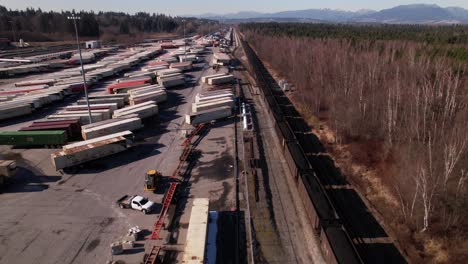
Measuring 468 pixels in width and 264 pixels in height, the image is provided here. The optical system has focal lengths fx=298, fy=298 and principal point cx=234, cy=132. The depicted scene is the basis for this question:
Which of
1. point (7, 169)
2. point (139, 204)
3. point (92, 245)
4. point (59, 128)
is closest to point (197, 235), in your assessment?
point (139, 204)

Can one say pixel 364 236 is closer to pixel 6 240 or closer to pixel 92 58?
pixel 6 240

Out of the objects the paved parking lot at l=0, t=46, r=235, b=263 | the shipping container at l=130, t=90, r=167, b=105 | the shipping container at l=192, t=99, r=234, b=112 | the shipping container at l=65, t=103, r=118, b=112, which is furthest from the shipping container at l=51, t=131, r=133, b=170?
the shipping container at l=130, t=90, r=167, b=105

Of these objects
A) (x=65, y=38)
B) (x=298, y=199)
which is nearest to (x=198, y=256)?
(x=298, y=199)

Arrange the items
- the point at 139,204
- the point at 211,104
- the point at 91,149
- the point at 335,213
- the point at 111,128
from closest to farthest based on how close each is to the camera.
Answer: the point at 335,213
the point at 139,204
the point at 91,149
the point at 111,128
the point at 211,104

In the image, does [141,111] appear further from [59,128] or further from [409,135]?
[409,135]

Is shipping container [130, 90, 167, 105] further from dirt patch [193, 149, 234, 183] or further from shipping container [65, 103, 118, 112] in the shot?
dirt patch [193, 149, 234, 183]

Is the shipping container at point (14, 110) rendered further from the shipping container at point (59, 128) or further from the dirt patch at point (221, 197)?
the dirt patch at point (221, 197)

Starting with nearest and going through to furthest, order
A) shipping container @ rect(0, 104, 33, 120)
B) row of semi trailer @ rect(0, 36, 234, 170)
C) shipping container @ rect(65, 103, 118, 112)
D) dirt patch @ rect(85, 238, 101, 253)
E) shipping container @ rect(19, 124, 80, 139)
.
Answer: dirt patch @ rect(85, 238, 101, 253), row of semi trailer @ rect(0, 36, 234, 170), shipping container @ rect(19, 124, 80, 139), shipping container @ rect(0, 104, 33, 120), shipping container @ rect(65, 103, 118, 112)
